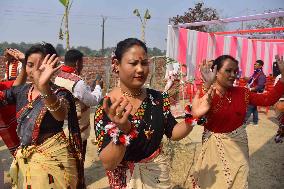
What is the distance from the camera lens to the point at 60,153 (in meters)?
2.57

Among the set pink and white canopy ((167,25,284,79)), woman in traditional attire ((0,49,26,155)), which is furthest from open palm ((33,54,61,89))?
pink and white canopy ((167,25,284,79))

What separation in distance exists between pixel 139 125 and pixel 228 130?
1389 mm

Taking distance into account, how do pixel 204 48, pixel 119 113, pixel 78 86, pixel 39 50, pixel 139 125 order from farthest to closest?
pixel 204 48
pixel 78 86
pixel 39 50
pixel 139 125
pixel 119 113

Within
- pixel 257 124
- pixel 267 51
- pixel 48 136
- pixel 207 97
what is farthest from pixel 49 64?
pixel 267 51

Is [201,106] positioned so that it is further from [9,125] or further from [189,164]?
[189,164]

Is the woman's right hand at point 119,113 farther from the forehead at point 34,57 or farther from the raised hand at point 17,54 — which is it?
the raised hand at point 17,54

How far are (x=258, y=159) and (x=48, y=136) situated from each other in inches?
168

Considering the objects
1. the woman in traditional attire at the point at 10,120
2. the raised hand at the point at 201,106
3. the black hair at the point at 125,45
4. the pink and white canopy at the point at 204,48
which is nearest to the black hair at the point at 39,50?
the woman in traditional attire at the point at 10,120

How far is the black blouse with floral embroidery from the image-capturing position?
1993mm

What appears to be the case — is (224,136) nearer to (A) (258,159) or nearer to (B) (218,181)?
(B) (218,181)

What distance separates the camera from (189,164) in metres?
4.43

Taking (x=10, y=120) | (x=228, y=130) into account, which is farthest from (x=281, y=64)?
(x=10, y=120)

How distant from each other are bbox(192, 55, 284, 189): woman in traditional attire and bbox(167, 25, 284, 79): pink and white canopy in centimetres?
773

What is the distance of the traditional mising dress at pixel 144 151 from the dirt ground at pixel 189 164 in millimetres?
1909
